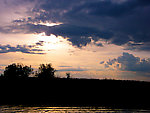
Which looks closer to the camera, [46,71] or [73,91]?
[73,91]

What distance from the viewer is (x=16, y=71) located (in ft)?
479

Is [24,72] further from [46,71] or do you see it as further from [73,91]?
[73,91]

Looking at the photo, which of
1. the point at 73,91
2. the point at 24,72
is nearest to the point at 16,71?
the point at 24,72

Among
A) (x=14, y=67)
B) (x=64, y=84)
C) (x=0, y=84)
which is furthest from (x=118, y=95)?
(x=14, y=67)

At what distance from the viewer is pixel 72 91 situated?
318 ft

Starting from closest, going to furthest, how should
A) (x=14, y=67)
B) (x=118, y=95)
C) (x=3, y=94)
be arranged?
(x=3, y=94)
(x=118, y=95)
(x=14, y=67)

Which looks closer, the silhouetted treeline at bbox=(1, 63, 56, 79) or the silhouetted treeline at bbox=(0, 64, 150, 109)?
the silhouetted treeline at bbox=(0, 64, 150, 109)

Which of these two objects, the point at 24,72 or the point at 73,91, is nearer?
the point at 73,91

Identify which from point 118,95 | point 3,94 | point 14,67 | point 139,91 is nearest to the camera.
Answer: point 3,94

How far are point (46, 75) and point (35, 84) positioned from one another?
45.9 m

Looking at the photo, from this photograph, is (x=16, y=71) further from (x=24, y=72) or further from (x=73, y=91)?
(x=73, y=91)

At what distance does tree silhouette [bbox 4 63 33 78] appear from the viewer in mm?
143250

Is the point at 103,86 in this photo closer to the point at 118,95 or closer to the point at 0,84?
the point at 118,95

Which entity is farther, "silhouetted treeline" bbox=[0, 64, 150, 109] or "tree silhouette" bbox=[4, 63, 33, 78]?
"tree silhouette" bbox=[4, 63, 33, 78]
